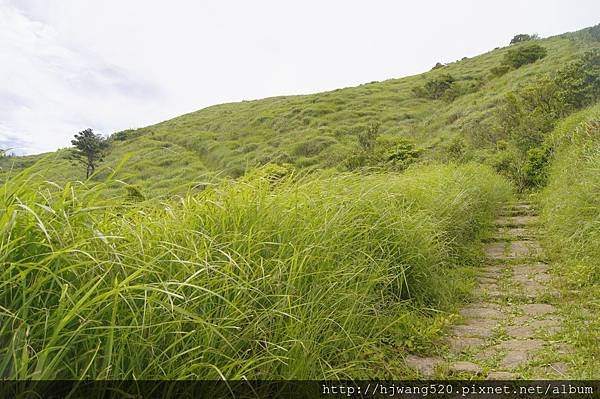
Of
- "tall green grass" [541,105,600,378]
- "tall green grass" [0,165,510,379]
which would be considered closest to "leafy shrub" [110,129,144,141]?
"tall green grass" [541,105,600,378]

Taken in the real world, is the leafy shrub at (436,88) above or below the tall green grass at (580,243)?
above

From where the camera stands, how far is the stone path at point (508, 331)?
2545 mm

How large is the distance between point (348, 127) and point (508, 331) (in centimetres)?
2435

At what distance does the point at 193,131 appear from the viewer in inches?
1553

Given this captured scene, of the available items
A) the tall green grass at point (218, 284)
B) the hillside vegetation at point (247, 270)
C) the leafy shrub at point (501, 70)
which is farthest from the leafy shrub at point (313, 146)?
the tall green grass at point (218, 284)

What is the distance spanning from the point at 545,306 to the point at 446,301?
787mm

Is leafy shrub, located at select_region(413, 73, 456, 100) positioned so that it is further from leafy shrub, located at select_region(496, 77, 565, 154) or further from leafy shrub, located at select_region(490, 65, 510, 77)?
leafy shrub, located at select_region(496, 77, 565, 154)

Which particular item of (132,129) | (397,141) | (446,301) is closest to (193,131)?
(132,129)

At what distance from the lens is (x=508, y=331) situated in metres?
3.16

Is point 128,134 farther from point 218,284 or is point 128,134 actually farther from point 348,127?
point 218,284

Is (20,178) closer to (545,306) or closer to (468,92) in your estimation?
(545,306)

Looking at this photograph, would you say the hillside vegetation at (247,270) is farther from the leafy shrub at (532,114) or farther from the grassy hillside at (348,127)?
the grassy hillside at (348,127)

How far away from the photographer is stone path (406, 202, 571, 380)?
254 centimetres

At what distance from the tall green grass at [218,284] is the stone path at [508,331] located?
0.21 m
